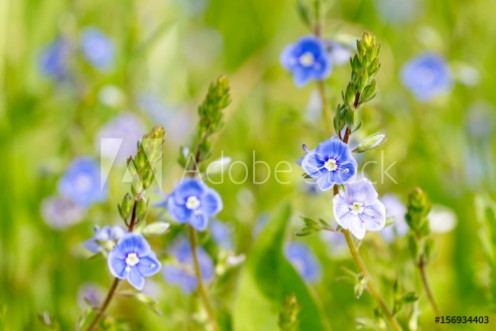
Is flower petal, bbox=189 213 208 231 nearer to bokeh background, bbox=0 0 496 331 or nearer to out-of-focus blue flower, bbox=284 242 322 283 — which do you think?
bokeh background, bbox=0 0 496 331

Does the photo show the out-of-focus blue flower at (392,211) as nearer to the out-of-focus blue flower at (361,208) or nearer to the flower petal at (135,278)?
the out-of-focus blue flower at (361,208)

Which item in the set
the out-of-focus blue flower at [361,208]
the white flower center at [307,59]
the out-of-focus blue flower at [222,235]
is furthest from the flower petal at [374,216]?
the out-of-focus blue flower at [222,235]

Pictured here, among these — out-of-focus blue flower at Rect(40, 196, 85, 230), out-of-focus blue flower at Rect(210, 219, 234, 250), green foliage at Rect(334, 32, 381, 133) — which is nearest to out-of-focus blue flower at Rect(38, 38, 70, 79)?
out-of-focus blue flower at Rect(40, 196, 85, 230)

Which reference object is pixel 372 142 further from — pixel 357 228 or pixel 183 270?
pixel 183 270

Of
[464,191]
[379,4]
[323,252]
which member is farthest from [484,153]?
[379,4]

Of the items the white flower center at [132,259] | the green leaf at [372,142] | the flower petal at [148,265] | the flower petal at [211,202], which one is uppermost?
the green leaf at [372,142]
